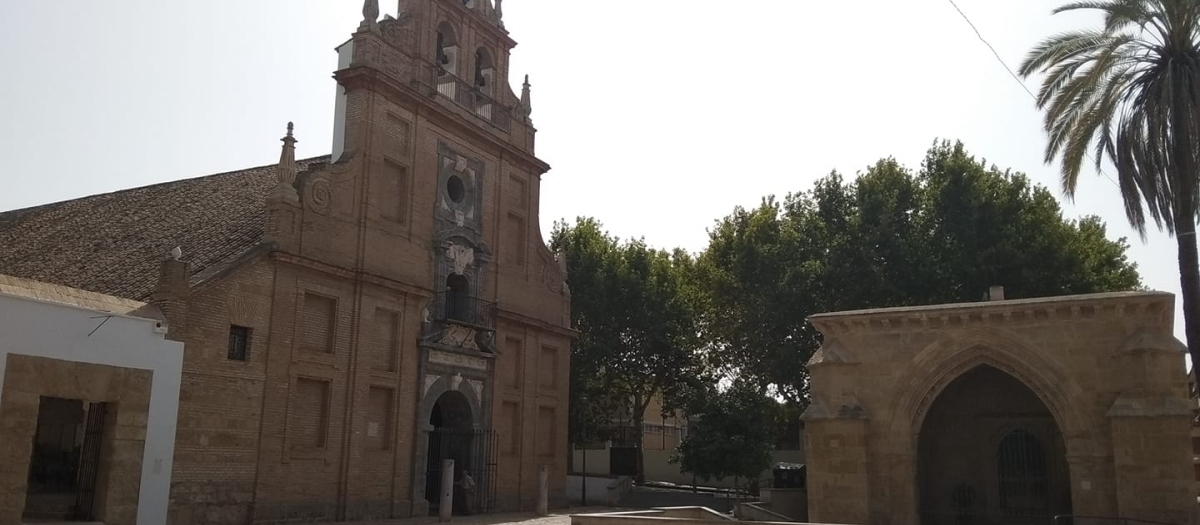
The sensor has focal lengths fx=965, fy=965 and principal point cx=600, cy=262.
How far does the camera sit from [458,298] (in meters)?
27.8

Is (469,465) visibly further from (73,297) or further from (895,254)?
(895,254)

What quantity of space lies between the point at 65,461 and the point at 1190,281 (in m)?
23.7

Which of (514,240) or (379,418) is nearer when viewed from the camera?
(379,418)

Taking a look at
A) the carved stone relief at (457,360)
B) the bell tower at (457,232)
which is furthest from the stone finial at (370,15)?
the carved stone relief at (457,360)

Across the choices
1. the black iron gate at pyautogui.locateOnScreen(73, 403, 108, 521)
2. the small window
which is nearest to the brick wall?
the small window

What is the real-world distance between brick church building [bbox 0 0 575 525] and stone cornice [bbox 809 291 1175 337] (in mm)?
10565

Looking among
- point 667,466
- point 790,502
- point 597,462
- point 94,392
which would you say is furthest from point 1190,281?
point 597,462

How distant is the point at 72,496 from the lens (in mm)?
20156

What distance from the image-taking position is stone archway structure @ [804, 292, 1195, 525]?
62.7 feet

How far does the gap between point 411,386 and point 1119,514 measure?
657 inches

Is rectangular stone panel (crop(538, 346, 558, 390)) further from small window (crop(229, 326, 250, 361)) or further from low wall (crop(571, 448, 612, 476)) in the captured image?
low wall (crop(571, 448, 612, 476))

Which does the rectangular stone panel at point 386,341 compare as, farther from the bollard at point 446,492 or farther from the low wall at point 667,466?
the low wall at point 667,466

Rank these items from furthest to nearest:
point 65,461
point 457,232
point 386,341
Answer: point 457,232 → point 386,341 → point 65,461

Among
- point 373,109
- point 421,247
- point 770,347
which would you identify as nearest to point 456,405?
point 421,247
